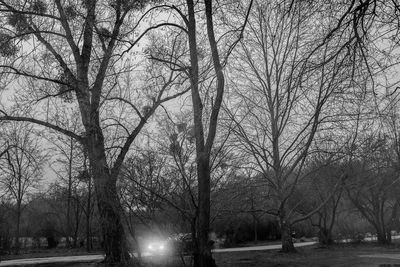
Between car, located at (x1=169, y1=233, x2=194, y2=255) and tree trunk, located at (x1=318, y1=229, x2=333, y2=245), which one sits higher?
car, located at (x1=169, y1=233, x2=194, y2=255)

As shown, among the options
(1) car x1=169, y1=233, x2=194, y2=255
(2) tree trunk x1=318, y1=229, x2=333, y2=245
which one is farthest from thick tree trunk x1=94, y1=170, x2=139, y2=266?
(2) tree trunk x1=318, y1=229, x2=333, y2=245

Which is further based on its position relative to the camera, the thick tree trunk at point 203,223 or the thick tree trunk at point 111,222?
the thick tree trunk at point 111,222

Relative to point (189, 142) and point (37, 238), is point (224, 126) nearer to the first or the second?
point (189, 142)

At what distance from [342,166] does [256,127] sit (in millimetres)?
3891

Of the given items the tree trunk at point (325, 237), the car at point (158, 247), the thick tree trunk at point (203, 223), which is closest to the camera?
the thick tree trunk at point (203, 223)

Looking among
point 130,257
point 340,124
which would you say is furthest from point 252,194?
point 130,257

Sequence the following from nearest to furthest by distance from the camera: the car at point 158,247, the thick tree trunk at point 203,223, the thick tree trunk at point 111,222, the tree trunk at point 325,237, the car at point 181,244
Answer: the thick tree trunk at point 203,223 < the thick tree trunk at point 111,222 < the car at point 181,244 < the car at point 158,247 < the tree trunk at point 325,237

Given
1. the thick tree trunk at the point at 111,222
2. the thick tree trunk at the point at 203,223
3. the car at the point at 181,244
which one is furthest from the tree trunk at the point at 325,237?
the thick tree trunk at the point at 203,223

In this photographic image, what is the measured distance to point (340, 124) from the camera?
15828mm

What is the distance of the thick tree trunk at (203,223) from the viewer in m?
9.05

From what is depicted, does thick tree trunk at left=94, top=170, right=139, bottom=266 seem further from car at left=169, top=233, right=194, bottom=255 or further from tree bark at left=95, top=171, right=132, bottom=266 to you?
car at left=169, top=233, right=194, bottom=255

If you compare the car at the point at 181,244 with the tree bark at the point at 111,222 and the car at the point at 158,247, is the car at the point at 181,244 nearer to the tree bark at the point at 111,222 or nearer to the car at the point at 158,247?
the car at the point at 158,247

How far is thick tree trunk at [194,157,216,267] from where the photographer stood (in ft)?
29.7

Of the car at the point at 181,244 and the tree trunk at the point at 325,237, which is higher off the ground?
the car at the point at 181,244
